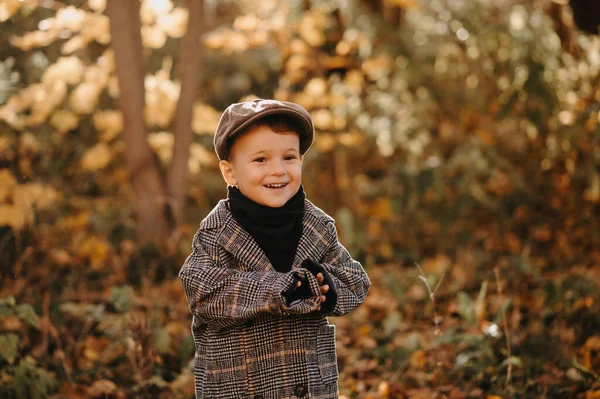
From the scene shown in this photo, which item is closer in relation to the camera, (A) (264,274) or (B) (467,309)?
(A) (264,274)

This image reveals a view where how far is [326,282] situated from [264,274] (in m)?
0.19

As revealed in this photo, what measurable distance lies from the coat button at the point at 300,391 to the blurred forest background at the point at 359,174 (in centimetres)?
123

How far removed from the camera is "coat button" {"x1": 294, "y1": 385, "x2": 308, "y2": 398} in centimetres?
212

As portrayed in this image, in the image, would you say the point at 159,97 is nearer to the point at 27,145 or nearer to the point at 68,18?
the point at 68,18

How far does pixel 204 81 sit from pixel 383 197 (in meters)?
2.47

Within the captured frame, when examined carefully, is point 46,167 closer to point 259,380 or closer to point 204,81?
point 204,81

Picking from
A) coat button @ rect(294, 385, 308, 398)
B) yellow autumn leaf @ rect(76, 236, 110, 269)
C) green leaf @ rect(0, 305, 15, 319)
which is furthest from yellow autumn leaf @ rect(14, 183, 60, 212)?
coat button @ rect(294, 385, 308, 398)

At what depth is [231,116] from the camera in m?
2.15

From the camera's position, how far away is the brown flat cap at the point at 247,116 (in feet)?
6.93

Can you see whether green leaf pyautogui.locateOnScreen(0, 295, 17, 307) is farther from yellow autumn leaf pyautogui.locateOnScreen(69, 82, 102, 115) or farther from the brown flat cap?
yellow autumn leaf pyautogui.locateOnScreen(69, 82, 102, 115)

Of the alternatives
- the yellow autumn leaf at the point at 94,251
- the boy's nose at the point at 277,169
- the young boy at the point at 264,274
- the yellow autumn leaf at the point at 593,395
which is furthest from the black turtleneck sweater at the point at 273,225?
the yellow autumn leaf at the point at 94,251

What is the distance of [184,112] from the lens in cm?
Answer: 502

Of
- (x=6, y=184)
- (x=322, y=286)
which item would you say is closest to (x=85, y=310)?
(x=6, y=184)

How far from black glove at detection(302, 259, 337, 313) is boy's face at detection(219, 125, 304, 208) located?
0.24 meters
